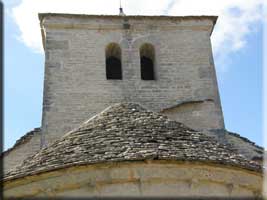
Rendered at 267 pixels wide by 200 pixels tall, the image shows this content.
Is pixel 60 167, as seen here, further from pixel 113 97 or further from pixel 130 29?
pixel 130 29

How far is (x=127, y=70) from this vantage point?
47.2 ft

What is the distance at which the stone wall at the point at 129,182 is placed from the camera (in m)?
7.30

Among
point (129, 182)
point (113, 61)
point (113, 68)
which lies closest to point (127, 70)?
point (113, 68)

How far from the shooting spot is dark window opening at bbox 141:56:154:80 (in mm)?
14719

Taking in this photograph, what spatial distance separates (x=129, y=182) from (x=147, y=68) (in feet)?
25.4

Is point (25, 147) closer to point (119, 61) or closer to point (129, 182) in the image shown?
point (119, 61)

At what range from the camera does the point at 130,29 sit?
1495cm

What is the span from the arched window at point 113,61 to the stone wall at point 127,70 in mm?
182

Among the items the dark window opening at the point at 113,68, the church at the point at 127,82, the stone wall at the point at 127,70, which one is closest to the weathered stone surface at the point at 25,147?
the church at the point at 127,82

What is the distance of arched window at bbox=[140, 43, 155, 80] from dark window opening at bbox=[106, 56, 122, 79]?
0.55m

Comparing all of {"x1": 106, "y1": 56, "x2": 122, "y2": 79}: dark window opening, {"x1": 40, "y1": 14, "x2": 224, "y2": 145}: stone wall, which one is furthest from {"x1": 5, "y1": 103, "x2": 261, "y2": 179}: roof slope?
{"x1": 106, "y1": 56, "x2": 122, "y2": 79}: dark window opening

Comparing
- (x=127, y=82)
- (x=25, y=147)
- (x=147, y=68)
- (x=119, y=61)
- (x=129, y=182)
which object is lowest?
(x=129, y=182)

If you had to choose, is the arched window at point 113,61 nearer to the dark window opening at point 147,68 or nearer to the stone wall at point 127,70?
the stone wall at point 127,70

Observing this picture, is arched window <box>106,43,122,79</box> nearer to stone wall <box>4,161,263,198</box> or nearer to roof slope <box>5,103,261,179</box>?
roof slope <box>5,103,261,179</box>
